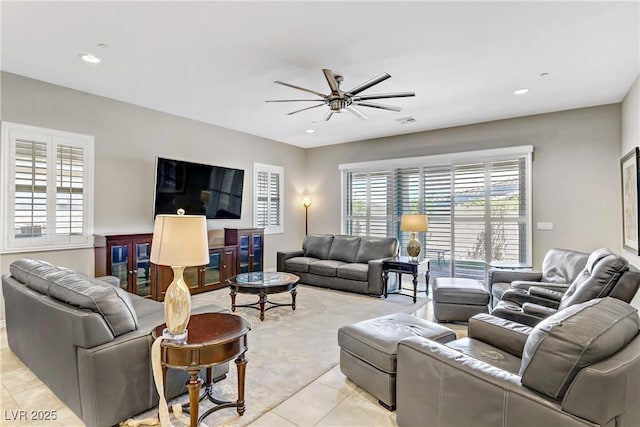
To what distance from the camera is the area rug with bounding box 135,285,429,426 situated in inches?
93.0

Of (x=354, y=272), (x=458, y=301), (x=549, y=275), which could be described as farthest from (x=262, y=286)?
(x=549, y=275)

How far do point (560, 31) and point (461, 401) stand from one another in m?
3.14

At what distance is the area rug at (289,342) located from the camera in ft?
7.75

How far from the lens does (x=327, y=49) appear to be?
3207 millimetres

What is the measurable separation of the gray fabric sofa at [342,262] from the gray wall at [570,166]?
Result: 2305 mm

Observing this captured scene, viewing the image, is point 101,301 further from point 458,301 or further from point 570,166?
point 570,166

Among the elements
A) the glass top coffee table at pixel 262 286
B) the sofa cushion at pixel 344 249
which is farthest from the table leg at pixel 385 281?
the glass top coffee table at pixel 262 286

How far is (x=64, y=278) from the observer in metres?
2.26

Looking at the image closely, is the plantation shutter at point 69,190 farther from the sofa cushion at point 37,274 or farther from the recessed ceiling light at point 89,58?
the sofa cushion at point 37,274

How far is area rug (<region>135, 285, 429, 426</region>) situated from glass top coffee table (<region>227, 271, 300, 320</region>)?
0.13m

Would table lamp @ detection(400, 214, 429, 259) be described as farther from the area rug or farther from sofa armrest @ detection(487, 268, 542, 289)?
sofa armrest @ detection(487, 268, 542, 289)

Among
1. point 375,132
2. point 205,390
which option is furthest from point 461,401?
point 375,132

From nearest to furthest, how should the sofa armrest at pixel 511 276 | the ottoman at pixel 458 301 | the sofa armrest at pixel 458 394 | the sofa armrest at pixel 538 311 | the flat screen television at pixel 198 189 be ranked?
1. the sofa armrest at pixel 458 394
2. the sofa armrest at pixel 538 311
3. the ottoman at pixel 458 301
4. the sofa armrest at pixel 511 276
5. the flat screen television at pixel 198 189

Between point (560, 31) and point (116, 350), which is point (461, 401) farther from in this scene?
point (560, 31)
